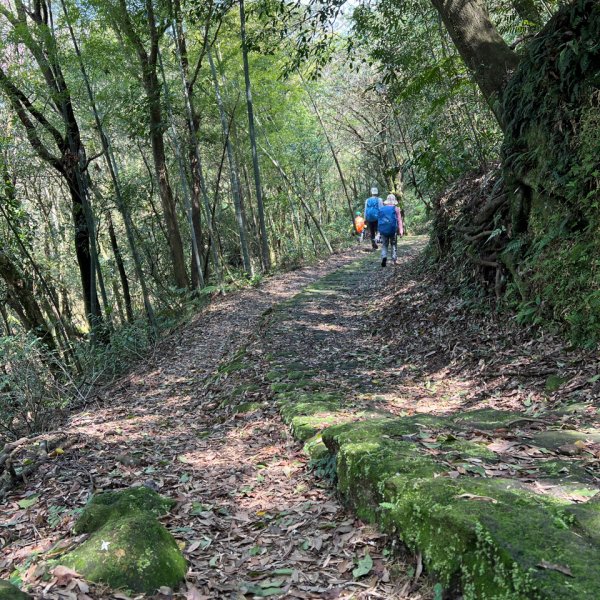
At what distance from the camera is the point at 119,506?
3.24 m

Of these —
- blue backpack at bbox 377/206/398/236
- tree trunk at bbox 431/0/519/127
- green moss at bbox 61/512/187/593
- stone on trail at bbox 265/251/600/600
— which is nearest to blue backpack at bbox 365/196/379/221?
blue backpack at bbox 377/206/398/236

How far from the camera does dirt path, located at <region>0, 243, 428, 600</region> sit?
2734mm

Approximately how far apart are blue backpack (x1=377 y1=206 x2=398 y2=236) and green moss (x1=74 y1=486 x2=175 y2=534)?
9.75 m

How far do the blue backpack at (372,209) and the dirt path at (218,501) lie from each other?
9.11 metres

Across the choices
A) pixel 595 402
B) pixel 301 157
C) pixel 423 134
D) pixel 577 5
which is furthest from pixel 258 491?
pixel 301 157

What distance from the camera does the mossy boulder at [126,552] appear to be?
257cm

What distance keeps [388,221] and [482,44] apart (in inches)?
220

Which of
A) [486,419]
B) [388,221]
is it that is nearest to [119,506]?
[486,419]

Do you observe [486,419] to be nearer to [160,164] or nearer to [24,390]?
[24,390]

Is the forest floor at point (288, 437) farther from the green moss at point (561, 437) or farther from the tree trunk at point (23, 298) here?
the tree trunk at point (23, 298)

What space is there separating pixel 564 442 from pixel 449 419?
3.63 feet

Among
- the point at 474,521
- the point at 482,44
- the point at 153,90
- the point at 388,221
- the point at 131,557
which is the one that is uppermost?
the point at 153,90

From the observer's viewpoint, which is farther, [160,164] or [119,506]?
[160,164]

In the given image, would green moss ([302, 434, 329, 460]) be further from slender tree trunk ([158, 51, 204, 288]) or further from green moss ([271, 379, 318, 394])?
slender tree trunk ([158, 51, 204, 288])
